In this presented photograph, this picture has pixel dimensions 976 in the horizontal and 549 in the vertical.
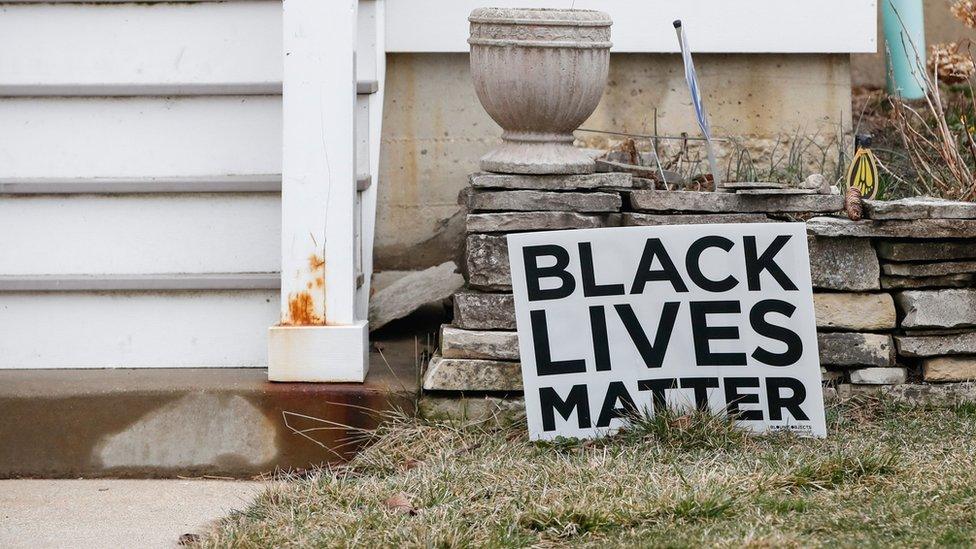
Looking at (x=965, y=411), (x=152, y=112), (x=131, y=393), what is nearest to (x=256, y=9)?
(x=152, y=112)

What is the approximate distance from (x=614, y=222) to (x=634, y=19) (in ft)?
4.91

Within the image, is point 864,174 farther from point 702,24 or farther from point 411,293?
point 411,293

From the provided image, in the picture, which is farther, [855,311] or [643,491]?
[855,311]

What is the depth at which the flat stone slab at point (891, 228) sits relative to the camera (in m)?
3.81

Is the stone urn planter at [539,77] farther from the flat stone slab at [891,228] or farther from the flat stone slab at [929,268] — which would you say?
the flat stone slab at [929,268]

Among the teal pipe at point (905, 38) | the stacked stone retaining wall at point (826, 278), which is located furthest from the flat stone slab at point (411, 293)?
the teal pipe at point (905, 38)

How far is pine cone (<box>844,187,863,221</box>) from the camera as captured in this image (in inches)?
150

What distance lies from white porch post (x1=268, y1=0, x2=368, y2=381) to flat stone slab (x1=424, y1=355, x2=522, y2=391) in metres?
0.23

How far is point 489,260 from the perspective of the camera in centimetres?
381

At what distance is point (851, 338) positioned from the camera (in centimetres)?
387

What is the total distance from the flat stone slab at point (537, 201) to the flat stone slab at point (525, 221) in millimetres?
26

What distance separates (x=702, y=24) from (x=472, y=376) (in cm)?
215

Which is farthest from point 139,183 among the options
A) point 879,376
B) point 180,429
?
point 879,376

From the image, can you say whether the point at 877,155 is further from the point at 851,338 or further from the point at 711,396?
the point at 711,396
